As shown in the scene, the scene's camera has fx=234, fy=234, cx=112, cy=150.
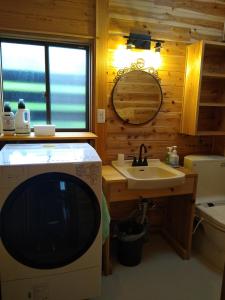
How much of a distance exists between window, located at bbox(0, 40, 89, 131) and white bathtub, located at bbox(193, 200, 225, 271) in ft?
4.52

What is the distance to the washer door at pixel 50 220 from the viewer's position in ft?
4.43

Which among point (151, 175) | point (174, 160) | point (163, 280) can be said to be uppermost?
point (174, 160)

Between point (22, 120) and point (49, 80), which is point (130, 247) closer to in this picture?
point (22, 120)

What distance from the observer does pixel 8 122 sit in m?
1.87

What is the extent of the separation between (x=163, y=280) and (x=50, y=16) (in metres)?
2.36

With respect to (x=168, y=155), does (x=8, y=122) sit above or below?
above

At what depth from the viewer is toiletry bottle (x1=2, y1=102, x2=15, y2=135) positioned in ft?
6.12

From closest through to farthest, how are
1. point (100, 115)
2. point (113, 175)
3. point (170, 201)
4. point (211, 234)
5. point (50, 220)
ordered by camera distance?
point (50, 220) < point (113, 175) < point (211, 234) < point (100, 115) < point (170, 201)

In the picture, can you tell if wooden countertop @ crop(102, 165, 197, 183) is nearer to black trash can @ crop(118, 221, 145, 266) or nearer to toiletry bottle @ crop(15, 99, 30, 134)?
black trash can @ crop(118, 221, 145, 266)

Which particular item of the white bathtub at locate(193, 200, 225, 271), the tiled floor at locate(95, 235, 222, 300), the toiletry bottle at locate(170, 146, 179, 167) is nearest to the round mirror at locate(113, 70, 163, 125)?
the toiletry bottle at locate(170, 146, 179, 167)

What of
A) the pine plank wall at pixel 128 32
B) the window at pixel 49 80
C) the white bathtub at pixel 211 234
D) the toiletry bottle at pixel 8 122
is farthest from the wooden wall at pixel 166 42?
the toiletry bottle at pixel 8 122

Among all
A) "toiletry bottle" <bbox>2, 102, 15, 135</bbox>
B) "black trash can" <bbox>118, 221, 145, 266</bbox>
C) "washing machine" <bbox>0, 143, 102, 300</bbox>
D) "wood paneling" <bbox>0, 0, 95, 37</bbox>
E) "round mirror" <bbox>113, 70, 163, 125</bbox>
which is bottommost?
"black trash can" <bbox>118, 221, 145, 266</bbox>

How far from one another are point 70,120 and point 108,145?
1.45ft

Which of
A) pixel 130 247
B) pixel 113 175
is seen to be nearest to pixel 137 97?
pixel 113 175
